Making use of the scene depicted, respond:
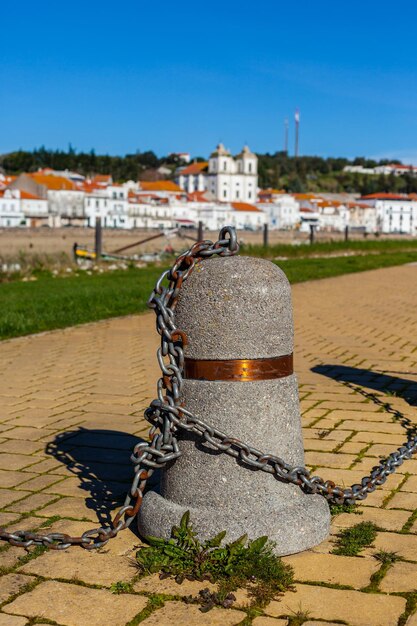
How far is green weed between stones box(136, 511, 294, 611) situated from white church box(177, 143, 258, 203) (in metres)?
158

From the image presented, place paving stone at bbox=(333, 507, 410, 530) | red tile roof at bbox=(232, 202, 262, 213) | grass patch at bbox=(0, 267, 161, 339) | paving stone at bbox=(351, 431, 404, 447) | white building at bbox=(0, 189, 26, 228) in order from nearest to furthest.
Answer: paving stone at bbox=(333, 507, 410, 530) < paving stone at bbox=(351, 431, 404, 447) < grass patch at bbox=(0, 267, 161, 339) < white building at bbox=(0, 189, 26, 228) < red tile roof at bbox=(232, 202, 262, 213)

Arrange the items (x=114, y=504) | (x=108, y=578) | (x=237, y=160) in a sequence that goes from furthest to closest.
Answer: (x=237, y=160) → (x=114, y=504) → (x=108, y=578)

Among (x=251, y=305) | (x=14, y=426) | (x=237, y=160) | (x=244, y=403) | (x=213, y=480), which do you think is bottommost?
(x=14, y=426)

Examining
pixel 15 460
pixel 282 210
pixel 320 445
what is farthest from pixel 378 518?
pixel 282 210

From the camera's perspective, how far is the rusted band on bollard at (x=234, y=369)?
3.44 m

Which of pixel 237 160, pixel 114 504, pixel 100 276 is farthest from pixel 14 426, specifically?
pixel 237 160

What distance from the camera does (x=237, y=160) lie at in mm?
166750

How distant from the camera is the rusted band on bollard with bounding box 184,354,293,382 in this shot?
3441 millimetres

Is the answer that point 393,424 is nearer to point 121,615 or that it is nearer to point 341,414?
point 341,414

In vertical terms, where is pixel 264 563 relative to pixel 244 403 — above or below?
below

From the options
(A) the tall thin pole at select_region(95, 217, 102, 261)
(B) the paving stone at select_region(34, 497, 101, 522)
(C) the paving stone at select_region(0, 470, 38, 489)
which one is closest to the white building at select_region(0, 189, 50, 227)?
(A) the tall thin pole at select_region(95, 217, 102, 261)

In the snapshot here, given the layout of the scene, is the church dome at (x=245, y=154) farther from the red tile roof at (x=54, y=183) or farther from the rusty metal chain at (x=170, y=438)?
the rusty metal chain at (x=170, y=438)

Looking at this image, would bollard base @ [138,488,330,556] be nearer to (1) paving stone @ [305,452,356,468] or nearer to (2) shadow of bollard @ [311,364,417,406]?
(1) paving stone @ [305,452,356,468]

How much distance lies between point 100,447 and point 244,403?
6.58ft
